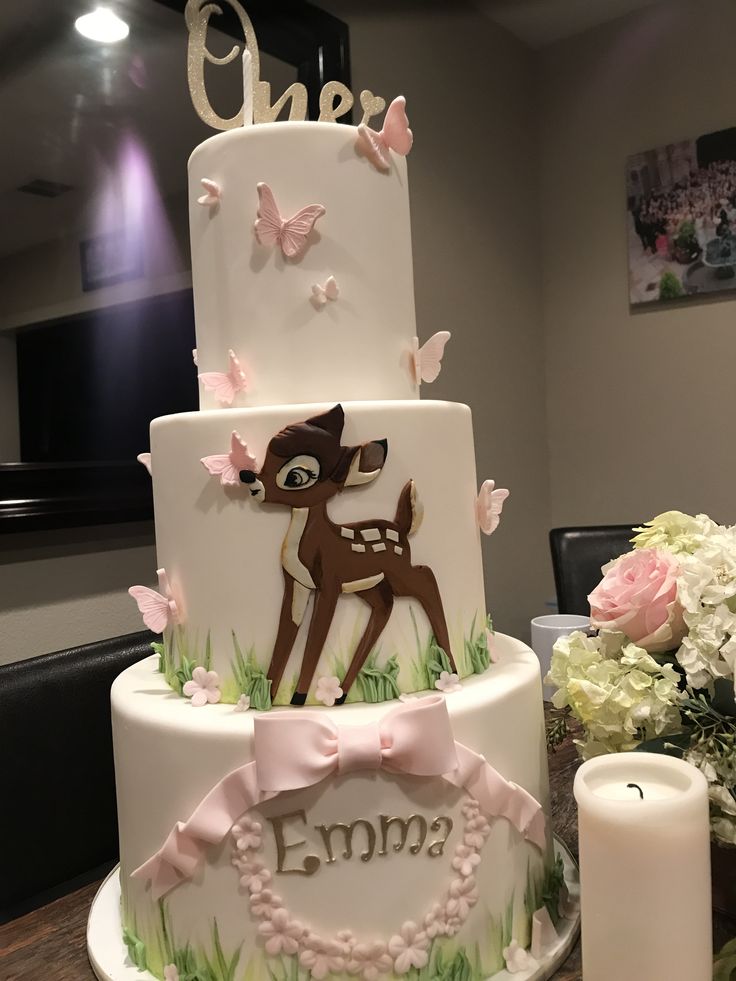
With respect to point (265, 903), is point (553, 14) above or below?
above

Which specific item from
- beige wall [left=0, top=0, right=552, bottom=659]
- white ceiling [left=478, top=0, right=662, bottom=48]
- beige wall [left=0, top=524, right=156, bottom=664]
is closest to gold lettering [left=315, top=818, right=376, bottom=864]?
beige wall [left=0, top=524, right=156, bottom=664]

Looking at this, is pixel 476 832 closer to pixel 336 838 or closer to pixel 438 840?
pixel 438 840

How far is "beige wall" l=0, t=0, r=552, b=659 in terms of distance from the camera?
8.32 ft

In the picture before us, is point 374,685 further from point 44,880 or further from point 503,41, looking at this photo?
point 503,41

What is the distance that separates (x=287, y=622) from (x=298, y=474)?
0.16 m

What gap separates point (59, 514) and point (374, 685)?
3.00 feet

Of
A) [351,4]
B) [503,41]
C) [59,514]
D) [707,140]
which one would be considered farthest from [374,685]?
[503,41]

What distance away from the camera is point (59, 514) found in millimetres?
1575

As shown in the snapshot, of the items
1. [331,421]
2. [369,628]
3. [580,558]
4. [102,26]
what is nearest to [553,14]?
[102,26]

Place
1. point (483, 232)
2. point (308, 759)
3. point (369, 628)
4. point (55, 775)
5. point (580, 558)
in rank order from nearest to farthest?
point (308, 759) < point (369, 628) < point (55, 775) < point (580, 558) < point (483, 232)

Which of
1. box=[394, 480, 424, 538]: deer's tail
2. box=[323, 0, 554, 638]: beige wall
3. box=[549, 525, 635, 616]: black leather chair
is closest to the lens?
box=[394, 480, 424, 538]: deer's tail

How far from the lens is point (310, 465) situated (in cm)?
88

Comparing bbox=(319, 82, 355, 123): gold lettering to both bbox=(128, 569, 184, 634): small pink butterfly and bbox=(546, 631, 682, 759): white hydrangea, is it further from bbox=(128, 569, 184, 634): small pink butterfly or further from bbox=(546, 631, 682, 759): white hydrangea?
bbox=(546, 631, 682, 759): white hydrangea

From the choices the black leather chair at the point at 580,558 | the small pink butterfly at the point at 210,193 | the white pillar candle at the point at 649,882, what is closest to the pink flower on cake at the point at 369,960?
the white pillar candle at the point at 649,882
